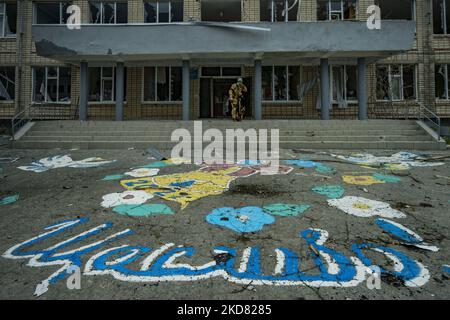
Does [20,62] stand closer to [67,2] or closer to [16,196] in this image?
[67,2]

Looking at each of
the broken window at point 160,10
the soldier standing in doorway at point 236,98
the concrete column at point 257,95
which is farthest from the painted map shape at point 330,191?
the broken window at point 160,10

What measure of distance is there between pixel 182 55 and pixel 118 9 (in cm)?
699

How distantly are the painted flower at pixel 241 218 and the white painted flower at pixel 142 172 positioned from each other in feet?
8.26

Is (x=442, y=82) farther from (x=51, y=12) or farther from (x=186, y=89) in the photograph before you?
(x=51, y=12)

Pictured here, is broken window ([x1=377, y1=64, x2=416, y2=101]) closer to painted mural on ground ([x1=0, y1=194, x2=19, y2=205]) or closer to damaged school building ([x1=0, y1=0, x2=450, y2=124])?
damaged school building ([x1=0, y1=0, x2=450, y2=124])

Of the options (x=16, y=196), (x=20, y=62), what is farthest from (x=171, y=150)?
(x=20, y=62)

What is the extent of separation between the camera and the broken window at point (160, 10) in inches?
653

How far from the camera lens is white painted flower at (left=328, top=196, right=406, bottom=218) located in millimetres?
3922

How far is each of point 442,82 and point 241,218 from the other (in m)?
18.0

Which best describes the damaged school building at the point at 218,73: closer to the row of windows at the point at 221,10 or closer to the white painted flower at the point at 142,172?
the row of windows at the point at 221,10

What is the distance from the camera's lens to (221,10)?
16891mm

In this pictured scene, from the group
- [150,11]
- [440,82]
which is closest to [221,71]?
[150,11]
